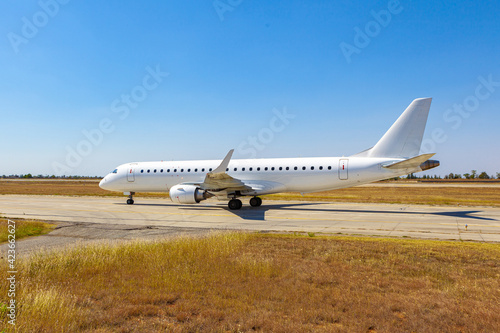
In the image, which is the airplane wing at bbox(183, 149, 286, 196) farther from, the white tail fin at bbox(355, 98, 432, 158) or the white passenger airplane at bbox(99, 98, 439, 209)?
the white tail fin at bbox(355, 98, 432, 158)

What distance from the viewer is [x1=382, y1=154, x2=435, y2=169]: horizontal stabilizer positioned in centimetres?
1889

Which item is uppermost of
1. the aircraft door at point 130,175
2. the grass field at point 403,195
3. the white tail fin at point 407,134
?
the white tail fin at point 407,134

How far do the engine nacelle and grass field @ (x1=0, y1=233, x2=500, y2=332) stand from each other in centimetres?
1227

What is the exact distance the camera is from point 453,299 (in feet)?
18.3

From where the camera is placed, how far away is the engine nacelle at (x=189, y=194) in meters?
22.0

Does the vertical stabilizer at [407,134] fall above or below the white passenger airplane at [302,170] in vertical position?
above

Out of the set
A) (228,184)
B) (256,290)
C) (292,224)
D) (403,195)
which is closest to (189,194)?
(228,184)

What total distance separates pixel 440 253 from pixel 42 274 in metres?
9.91

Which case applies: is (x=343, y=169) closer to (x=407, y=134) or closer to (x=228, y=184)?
(x=407, y=134)

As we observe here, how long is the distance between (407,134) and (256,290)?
18.2 metres

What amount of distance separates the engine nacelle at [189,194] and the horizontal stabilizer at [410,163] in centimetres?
1199

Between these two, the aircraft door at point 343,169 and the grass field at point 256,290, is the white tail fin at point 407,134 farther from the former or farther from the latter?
the grass field at point 256,290

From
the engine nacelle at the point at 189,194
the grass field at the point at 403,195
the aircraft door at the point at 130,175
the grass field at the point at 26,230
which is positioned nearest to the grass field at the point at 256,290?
the grass field at the point at 26,230

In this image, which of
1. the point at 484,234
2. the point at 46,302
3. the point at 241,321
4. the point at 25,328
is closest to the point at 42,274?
the point at 46,302
